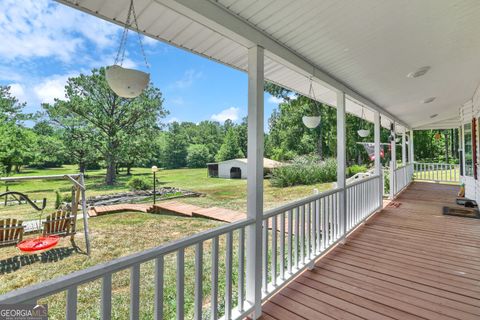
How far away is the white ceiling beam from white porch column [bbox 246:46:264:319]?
0.11 meters

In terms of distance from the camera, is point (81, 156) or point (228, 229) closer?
point (228, 229)

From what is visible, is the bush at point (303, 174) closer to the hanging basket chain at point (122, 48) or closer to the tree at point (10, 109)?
the tree at point (10, 109)

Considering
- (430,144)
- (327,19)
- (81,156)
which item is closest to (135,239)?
(327,19)

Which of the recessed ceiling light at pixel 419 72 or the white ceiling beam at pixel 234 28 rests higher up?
the recessed ceiling light at pixel 419 72

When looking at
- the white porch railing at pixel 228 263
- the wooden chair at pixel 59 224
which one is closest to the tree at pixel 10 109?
the wooden chair at pixel 59 224

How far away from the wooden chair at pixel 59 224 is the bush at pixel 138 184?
9.89 meters

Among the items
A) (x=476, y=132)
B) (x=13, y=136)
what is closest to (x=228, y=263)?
(x=476, y=132)

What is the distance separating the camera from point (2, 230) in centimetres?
419

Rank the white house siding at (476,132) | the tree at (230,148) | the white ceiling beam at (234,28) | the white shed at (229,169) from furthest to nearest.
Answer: the white shed at (229,169) < the tree at (230,148) < the white house siding at (476,132) < the white ceiling beam at (234,28)

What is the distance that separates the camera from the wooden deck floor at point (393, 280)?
1.93 metres

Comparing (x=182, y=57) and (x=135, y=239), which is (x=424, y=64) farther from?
(x=182, y=57)

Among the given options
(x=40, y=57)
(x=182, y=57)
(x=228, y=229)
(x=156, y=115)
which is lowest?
(x=228, y=229)

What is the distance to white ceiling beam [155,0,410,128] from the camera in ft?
4.44

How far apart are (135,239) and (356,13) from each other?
6.61 meters
